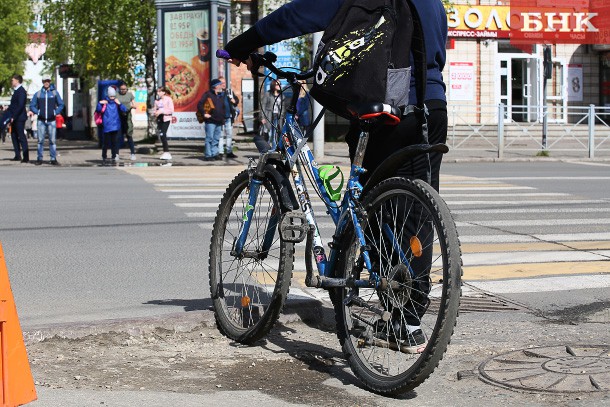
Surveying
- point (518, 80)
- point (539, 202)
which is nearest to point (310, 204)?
point (539, 202)

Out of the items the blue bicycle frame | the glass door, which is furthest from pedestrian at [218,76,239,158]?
the blue bicycle frame

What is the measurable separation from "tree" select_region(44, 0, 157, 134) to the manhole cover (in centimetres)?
2805

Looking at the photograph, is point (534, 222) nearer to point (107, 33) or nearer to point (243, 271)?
point (243, 271)

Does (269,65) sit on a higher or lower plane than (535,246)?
higher

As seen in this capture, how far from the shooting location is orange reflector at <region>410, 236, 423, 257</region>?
4539mm

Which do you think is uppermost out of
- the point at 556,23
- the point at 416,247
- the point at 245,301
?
the point at 556,23

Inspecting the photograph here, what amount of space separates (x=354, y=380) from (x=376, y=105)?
1.22 meters

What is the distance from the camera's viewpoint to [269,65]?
532 centimetres

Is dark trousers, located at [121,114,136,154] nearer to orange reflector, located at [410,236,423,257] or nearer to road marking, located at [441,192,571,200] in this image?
road marking, located at [441,192,571,200]

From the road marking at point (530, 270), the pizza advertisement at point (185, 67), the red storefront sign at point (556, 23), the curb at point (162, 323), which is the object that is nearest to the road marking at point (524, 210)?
the road marking at point (530, 270)

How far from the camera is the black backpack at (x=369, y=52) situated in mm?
4766

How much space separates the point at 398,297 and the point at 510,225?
21.2 feet

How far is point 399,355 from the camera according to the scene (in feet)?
15.2

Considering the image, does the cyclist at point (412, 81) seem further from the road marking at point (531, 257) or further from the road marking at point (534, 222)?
the road marking at point (534, 222)
